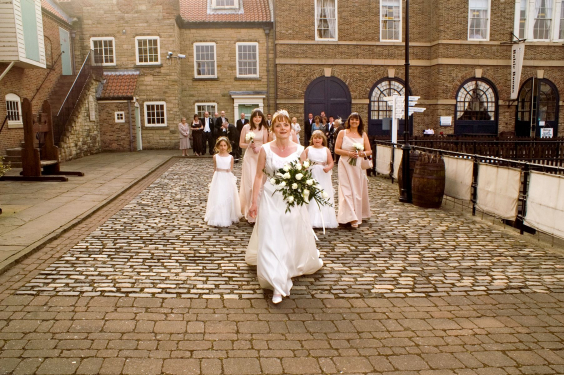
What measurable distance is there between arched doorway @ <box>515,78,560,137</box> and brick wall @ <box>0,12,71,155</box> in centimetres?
2447

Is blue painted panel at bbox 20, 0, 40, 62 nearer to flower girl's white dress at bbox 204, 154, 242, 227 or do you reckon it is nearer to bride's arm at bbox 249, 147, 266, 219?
flower girl's white dress at bbox 204, 154, 242, 227

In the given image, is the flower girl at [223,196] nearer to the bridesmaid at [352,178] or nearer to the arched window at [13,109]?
the bridesmaid at [352,178]

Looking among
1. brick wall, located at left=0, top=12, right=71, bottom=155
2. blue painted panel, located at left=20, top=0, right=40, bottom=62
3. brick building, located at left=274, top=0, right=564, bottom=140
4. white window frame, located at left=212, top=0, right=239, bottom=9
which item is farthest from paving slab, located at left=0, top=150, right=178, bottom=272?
white window frame, located at left=212, top=0, right=239, bottom=9

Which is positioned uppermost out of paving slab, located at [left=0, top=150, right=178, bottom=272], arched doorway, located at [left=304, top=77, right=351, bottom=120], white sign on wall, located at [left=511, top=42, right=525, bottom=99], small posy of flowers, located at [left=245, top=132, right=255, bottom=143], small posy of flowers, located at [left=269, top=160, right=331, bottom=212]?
white sign on wall, located at [left=511, top=42, right=525, bottom=99]

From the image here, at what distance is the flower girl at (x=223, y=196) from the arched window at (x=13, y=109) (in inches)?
514

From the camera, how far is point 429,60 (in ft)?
91.5

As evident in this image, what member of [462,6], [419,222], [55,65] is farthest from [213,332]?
[462,6]

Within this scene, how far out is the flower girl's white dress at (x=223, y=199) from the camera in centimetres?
880

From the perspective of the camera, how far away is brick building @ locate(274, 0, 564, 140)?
89.2ft

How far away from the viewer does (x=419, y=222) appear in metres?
9.15

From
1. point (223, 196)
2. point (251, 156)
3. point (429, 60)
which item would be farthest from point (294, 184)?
point (429, 60)

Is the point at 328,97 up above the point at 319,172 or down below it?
above

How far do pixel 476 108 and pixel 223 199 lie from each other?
75.3 ft

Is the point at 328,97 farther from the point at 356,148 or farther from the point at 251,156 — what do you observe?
the point at 356,148
